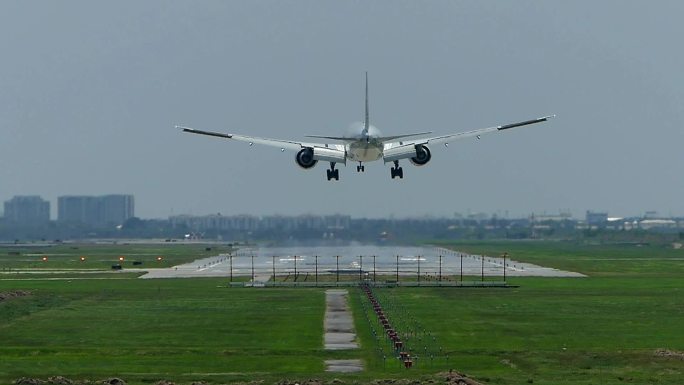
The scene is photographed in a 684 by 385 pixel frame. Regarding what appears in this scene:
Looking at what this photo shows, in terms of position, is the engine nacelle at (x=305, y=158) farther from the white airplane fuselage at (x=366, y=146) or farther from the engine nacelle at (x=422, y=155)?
the engine nacelle at (x=422, y=155)

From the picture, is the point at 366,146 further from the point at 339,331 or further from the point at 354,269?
the point at 354,269

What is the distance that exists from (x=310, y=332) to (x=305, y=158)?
13715 mm

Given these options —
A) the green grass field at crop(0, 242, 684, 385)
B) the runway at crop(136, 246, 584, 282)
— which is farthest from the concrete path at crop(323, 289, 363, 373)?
the runway at crop(136, 246, 584, 282)

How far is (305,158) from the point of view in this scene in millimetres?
82250

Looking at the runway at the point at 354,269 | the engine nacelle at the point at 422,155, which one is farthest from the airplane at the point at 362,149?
the runway at the point at 354,269

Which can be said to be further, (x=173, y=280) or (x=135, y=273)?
(x=135, y=273)

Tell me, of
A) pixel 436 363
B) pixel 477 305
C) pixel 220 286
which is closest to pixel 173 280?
pixel 220 286

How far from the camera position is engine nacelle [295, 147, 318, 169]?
8212 cm

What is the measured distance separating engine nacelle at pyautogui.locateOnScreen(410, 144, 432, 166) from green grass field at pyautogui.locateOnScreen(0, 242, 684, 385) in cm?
1267

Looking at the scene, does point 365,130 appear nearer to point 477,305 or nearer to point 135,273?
point 477,305

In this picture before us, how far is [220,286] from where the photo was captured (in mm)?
133875

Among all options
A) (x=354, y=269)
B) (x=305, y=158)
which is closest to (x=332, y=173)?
(x=305, y=158)

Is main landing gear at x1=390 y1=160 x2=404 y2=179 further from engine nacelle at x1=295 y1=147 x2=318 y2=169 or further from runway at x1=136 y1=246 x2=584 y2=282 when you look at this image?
runway at x1=136 y1=246 x2=584 y2=282

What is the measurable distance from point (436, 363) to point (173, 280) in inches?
3099
